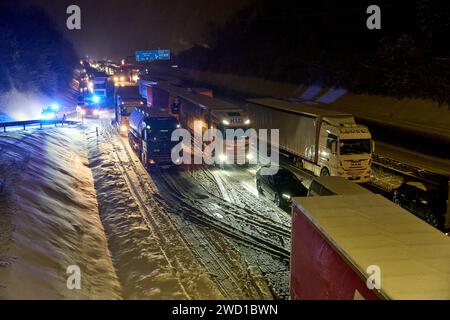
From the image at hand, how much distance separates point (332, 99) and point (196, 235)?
44.0 m

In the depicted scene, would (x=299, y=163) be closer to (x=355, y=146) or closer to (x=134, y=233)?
(x=355, y=146)

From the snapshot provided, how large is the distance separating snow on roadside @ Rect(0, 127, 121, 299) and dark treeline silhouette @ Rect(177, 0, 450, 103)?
1365 inches

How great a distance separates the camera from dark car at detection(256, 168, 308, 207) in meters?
18.1

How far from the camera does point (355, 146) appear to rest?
21031mm

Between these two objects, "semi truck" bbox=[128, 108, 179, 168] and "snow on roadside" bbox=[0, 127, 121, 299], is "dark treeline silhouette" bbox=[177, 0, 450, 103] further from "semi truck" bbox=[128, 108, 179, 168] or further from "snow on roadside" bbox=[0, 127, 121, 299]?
"snow on roadside" bbox=[0, 127, 121, 299]

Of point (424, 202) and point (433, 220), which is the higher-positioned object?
point (424, 202)

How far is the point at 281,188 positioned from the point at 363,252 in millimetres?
11154

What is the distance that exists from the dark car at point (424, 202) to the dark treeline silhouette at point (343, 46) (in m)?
26.4

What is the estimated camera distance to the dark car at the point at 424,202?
624 inches

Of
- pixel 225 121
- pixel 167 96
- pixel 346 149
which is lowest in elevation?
pixel 346 149

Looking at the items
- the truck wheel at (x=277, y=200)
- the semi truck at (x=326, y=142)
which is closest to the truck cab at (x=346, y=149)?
the semi truck at (x=326, y=142)

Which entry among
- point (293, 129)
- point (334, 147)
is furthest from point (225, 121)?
point (334, 147)

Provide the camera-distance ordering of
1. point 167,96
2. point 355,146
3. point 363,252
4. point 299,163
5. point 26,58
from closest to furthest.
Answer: point 363,252
point 355,146
point 299,163
point 167,96
point 26,58
